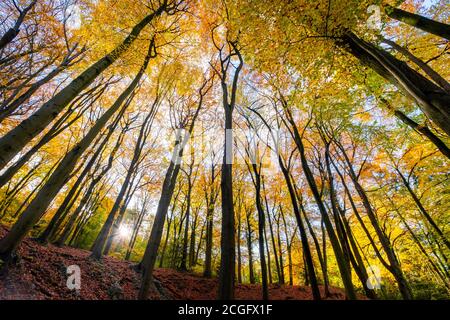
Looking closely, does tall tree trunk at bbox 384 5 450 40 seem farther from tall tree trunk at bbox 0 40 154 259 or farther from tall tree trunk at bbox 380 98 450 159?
tall tree trunk at bbox 0 40 154 259

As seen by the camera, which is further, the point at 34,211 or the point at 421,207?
the point at 421,207

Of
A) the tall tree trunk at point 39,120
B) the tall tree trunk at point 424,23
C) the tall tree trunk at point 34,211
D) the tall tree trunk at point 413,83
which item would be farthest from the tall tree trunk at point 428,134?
the tall tree trunk at point 34,211

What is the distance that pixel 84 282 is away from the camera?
588 cm

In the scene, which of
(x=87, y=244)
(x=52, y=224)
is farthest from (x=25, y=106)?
(x=87, y=244)

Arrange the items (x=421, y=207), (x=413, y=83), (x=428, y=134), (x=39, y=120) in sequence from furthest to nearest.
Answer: (x=421, y=207) → (x=428, y=134) → (x=413, y=83) → (x=39, y=120)

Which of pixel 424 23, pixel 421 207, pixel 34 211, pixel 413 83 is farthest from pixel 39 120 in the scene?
pixel 421 207

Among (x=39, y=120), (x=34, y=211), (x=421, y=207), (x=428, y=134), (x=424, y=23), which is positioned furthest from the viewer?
(x=421, y=207)

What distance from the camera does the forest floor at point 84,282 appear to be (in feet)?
13.5

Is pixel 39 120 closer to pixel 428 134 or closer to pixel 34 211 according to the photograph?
pixel 34 211

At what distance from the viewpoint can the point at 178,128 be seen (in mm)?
9672

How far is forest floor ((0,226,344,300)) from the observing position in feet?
13.5

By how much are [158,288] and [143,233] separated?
24.6 meters

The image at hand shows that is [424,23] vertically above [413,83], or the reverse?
[424,23]
